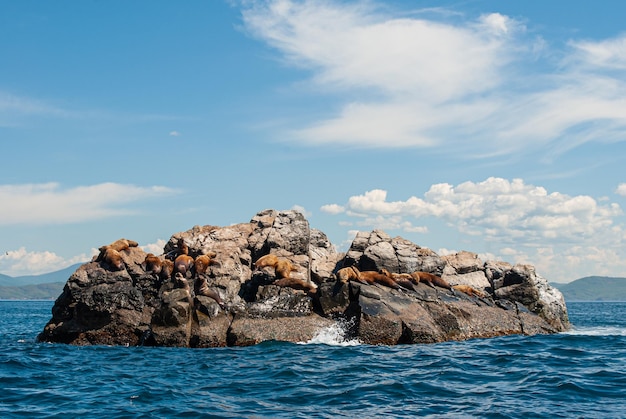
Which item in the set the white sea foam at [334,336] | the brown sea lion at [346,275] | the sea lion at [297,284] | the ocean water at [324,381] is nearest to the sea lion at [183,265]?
the sea lion at [297,284]

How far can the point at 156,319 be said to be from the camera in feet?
85.1

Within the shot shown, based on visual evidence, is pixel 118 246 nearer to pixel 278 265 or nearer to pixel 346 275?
pixel 278 265

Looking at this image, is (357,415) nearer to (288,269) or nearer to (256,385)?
(256,385)

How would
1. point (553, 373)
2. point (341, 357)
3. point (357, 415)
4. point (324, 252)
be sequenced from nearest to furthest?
point (357, 415) < point (553, 373) < point (341, 357) < point (324, 252)

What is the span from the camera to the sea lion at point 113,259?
29.8 meters

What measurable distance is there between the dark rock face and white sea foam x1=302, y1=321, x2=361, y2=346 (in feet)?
0.58

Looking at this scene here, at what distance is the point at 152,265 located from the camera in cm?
3075

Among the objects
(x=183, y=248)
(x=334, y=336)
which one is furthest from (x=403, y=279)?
(x=183, y=248)

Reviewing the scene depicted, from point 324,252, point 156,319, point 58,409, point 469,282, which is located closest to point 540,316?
point 469,282

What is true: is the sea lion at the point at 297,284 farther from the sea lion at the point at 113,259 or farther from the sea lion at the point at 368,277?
the sea lion at the point at 113,259

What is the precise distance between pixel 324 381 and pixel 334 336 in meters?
8.20

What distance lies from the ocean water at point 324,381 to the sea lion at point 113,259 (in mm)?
5239

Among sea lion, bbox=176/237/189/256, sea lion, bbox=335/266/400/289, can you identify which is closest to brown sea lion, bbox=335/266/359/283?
sea lion, bbox=335/266/400/289

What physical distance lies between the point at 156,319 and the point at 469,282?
58.1ft
